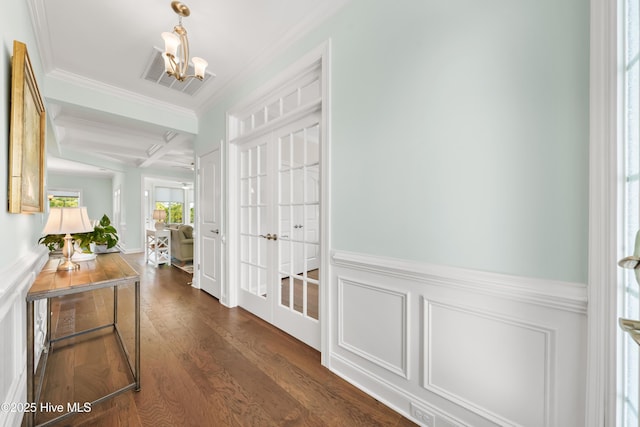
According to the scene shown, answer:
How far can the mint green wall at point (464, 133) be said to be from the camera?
1.01m

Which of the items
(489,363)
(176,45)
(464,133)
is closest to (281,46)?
(176,45)

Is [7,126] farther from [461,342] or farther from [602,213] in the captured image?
[602,213]

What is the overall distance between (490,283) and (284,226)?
1.75 m

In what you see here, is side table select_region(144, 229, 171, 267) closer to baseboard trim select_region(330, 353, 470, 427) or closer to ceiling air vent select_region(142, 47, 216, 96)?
ceiling air vent select_region(142, 47, 216, 96)

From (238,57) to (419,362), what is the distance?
2.89m

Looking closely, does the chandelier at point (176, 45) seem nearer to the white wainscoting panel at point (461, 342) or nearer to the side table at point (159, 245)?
the white wainscoting panel at point (461, 342)

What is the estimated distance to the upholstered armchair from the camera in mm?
5484

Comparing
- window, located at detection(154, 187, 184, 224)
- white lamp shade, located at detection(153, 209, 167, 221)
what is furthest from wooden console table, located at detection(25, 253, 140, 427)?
window, located at detection(154, 187, 184, 224)

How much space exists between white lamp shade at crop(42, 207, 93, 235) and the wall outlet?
7.87 ft

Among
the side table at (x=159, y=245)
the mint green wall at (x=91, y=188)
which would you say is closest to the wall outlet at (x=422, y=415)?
the side table at (x=159, y=245)

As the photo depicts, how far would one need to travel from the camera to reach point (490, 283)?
3.84ft

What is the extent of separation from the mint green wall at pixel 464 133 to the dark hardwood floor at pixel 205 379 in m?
0.95

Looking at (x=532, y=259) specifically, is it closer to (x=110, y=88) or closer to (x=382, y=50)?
(x=382, y=50)

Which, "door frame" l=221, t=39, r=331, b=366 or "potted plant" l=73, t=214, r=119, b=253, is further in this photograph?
"potted plant" l=73, t=214, r=119, b=253
